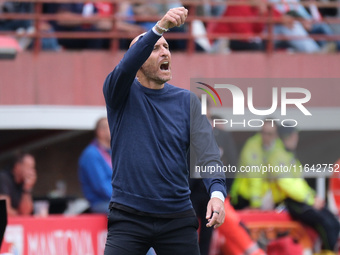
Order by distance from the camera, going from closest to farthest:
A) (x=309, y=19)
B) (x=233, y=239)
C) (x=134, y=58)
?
(x=134, y=58)
(x=233, y=239)
(x=309, y=19)

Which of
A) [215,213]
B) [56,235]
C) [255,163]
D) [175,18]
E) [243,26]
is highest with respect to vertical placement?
[175,18]

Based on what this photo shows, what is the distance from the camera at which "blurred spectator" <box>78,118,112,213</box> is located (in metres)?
8.52

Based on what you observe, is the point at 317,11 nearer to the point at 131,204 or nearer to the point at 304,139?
the point at 304,139

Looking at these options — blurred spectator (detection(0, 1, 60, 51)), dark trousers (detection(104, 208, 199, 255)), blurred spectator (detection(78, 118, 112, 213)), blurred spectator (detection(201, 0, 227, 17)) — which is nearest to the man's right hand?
dark trousers (detection(104, 208, 199, 255))

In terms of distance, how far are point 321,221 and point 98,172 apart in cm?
248

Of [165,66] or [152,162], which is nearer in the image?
[152,162]

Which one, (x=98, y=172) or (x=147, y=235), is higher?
(x=147, y=235)

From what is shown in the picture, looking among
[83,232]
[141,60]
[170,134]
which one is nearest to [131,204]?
[170,134]

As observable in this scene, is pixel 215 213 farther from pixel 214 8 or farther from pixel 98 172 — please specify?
pixel 214 8

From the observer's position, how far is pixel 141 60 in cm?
508

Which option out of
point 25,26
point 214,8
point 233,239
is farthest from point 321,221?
point 25,26

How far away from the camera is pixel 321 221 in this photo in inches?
364

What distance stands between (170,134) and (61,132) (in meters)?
6.97

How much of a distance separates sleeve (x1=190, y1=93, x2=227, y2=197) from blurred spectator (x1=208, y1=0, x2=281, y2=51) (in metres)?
7.14
